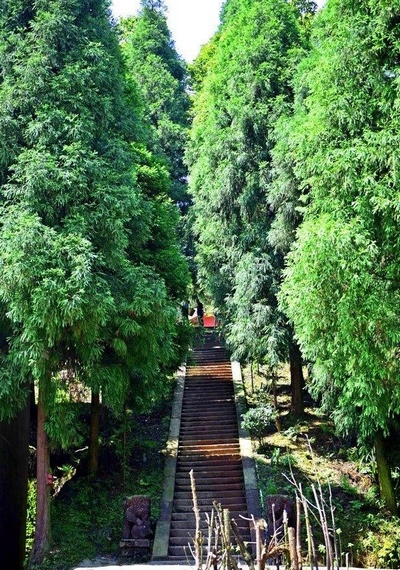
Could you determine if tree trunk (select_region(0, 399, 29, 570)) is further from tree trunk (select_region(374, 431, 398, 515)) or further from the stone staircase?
tree trunk (select_region(374, 431, 398, 515))

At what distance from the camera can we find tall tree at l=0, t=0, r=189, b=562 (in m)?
8.01

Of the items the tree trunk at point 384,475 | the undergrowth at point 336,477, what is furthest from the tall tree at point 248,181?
the tree trunk at point 384,475

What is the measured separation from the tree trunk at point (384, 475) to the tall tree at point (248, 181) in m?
3.19

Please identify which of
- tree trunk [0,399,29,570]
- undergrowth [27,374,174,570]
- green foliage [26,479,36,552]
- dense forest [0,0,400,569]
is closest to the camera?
dense forest [0,0,400,569]

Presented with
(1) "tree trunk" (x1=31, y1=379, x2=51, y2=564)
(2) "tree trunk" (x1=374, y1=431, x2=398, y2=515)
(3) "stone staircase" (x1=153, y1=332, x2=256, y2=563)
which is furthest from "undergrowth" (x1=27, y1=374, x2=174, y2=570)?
(2) "tree trunk" (x1=374, y1=431, x2=398, y2=515)

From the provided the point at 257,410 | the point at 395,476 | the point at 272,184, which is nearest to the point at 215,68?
the point at 272,184

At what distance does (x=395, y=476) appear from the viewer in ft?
34.3

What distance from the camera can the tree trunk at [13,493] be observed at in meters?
9.19

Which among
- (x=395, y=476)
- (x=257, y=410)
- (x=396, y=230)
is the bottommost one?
(x=395, y=476)

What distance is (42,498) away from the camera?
29.9 ft

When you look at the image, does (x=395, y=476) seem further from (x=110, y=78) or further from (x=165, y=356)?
(x=110, y=78)

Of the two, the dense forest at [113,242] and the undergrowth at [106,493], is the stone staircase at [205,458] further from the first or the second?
the dense forest at [113,242]

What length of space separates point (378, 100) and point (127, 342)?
5.72 m

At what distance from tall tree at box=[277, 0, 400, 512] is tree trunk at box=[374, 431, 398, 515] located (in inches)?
0.7
